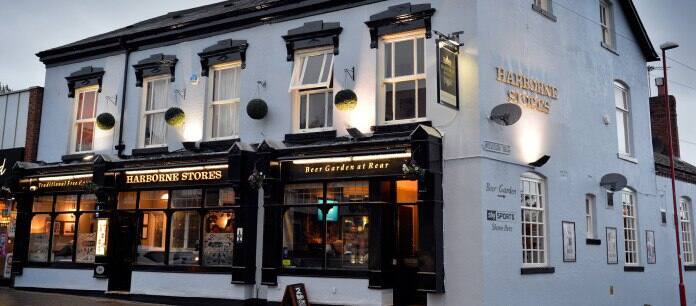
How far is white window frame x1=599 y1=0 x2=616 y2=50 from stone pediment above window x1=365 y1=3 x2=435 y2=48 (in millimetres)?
7197

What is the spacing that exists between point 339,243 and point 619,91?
9.89 metres

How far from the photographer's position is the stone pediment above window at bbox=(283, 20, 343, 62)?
48.2 ft

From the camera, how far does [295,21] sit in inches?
610

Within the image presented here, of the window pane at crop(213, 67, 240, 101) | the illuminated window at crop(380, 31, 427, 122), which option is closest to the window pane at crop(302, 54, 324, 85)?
the illuminated window at crop(380, 31, 427, 122)

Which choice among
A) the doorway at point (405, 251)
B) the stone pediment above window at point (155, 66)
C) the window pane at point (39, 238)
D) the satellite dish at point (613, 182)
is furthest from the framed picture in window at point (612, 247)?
the window pane at point (39, 238)

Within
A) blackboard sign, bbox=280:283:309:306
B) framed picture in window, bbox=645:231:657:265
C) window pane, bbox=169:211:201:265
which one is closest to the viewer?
blackboard sign, bbox=280:283:309:306

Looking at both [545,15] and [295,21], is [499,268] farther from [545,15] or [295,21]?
[295,21]

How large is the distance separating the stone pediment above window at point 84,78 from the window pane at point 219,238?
Answer: 5.84 metres

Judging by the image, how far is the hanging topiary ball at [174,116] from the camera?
16328 mm

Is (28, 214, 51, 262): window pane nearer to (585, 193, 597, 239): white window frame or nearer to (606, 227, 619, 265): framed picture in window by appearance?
(585, 193, 597, 239): white window frame

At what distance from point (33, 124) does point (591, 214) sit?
1584cm

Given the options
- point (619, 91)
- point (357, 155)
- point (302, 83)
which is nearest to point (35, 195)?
point (302, 83)

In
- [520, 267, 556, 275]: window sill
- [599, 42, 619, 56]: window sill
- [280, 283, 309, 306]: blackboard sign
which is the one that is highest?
[599, 42, 619, 56]: window sill

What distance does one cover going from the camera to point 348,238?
13.8 m
